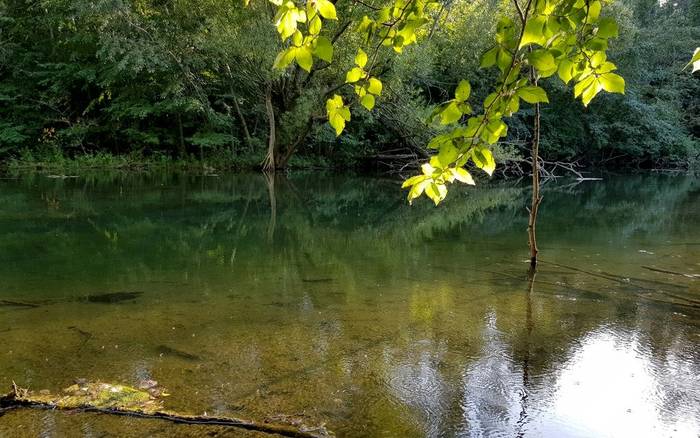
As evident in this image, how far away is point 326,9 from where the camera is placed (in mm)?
1335

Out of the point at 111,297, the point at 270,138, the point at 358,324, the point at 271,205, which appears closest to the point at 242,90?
the point at 270,138

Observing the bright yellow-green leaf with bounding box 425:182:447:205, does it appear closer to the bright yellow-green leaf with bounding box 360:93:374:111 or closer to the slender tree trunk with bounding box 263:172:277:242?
A: the bright yellow-green leaf with bounding box 360:93:374:111

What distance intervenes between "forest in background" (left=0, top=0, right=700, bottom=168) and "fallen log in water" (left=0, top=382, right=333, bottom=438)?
43.3ft

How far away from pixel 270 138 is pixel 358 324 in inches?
627

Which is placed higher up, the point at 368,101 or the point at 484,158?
the point at 368,101

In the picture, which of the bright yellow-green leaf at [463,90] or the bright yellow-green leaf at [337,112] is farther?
the bright yellow-green leaf at [337,112]

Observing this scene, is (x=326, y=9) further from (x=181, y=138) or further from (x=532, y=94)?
(x=181, y=138)

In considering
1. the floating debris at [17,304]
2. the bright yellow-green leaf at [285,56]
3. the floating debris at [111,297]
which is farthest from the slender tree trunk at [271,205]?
the bright yellow-green leaf at [285,56]

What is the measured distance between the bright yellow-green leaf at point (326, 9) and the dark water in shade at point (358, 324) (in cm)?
194

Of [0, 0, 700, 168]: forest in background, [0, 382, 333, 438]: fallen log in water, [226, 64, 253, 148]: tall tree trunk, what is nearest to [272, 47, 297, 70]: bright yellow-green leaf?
[0, 382, 333, 438]: fallen log in water

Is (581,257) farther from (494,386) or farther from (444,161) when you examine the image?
(444,161)

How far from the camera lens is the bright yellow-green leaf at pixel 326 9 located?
1315 millimetres

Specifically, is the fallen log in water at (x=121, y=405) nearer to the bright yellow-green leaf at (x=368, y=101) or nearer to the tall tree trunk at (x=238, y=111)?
the bright yellow-green leaf at (x=368, y=101)

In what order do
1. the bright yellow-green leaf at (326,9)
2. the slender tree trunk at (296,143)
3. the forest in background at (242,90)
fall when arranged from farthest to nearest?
the slender tree trunk at (296,143) → the forest in background at (242,90) → the bright yellow-green leaf at (326,9)
